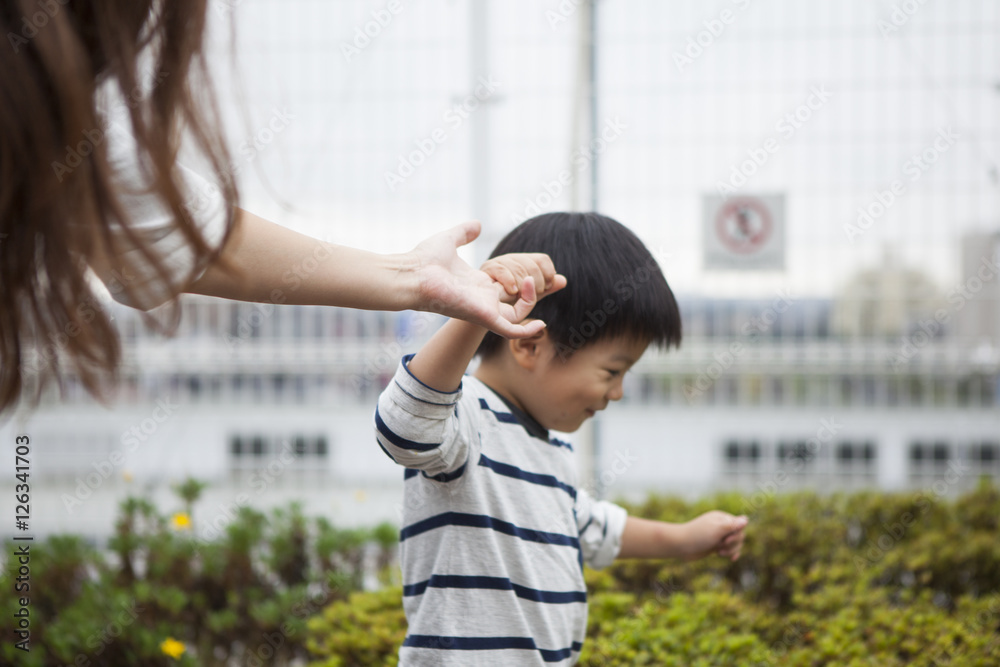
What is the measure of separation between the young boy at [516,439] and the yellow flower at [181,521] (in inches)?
67.6

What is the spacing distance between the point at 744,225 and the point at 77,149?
289 cm

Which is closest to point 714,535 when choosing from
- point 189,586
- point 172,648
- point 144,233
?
point 144,233

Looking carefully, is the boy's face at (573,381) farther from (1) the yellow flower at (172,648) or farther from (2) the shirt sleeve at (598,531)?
(1) the yellow flower at (172,648)

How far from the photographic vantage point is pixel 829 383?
3.33 meters

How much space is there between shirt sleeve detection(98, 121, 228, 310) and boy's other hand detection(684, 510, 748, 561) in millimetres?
1164

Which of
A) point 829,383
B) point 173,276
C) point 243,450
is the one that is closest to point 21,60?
point 173,276

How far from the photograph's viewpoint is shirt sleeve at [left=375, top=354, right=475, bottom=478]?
3.28 ft

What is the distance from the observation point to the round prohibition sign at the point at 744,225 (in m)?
3.19

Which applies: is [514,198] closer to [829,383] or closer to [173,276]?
[829,383]

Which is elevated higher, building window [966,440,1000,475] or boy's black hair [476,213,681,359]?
boy's black hair [476,213,681,359]

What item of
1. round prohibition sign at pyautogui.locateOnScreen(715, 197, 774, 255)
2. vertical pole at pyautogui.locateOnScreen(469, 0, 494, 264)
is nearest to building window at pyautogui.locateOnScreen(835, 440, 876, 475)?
round prohibition sign at pyautogui.locateOnScreen(715, 197, 774, 255)

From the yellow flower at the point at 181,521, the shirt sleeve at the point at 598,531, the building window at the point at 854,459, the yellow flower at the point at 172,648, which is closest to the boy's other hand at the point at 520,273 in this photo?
the shirt sleeve at the point at 598,531

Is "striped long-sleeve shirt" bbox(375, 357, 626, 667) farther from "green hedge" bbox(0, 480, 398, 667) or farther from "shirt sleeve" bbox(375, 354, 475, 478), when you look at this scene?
→ "green hedge" bbox(0, 480, 398, 667)

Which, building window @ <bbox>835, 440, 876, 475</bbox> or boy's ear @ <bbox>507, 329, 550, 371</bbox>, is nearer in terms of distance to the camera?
boy's ear @ <bbox>507, 329, 550, 371</bbox>
